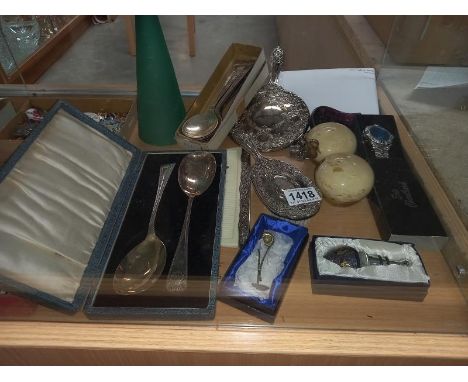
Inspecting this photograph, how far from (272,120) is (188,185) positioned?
22 cm

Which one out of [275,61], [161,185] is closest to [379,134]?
[275,61]

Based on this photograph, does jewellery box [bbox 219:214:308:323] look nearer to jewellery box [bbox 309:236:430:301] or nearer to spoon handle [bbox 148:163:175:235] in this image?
jewellery box [bbox 309:236:430:301]

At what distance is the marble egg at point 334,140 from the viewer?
1.95 ft

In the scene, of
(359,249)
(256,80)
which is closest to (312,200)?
(359,249)

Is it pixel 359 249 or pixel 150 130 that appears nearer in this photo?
pixel 359 249

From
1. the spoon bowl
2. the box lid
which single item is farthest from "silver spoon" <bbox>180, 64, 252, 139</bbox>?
the box lid

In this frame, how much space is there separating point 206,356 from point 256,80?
0.45 metres

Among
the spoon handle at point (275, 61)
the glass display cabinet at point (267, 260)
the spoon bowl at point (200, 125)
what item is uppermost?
the spoon handle at point (275, 61)

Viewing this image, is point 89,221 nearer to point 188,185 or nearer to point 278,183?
point 188,185

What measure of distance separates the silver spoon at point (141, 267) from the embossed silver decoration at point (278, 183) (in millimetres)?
183

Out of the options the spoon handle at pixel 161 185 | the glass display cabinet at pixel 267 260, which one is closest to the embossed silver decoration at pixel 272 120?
the glass display cabinet at pixel 267 260

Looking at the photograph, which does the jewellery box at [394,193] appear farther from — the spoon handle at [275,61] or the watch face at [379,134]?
the spoon handle at [275,61]

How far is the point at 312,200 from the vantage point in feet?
1.74

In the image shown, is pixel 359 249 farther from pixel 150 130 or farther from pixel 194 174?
pixel 150 130
